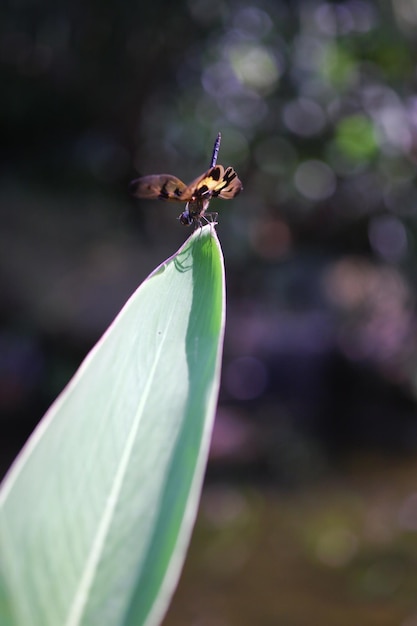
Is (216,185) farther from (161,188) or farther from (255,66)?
(255,66)

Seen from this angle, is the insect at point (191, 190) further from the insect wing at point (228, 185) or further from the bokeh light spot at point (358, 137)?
the bokeh light spot at point (358, 137)

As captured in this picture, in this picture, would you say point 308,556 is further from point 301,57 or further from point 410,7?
point 410,7

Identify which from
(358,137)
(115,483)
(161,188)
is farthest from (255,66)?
(115,483)

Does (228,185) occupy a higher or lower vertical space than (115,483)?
higher

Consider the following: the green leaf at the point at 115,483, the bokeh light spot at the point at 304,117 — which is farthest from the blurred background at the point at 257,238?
the green leaf at the point at 115,483

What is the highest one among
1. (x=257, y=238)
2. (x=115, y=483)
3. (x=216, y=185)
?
(x=257, y=238)

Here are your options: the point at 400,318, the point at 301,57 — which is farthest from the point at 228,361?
the point at 301,57
